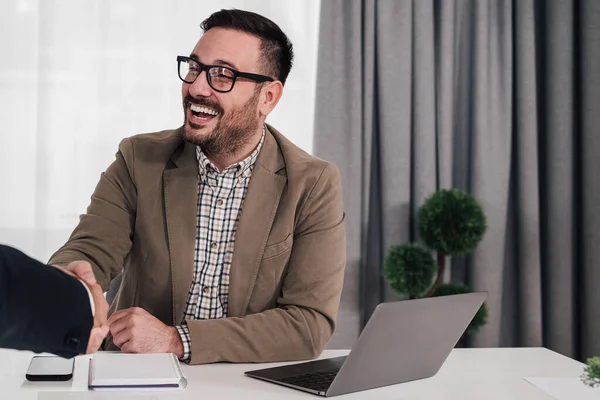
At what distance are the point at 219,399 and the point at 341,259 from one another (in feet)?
2.37

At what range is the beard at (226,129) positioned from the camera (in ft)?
6.37

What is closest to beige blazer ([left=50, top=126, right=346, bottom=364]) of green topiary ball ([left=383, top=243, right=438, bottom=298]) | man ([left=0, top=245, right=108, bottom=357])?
man ([left=0, top=245, right=108, bottom=357])

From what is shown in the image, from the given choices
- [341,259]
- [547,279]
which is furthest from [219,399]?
[547,279]

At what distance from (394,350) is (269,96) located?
954 mm

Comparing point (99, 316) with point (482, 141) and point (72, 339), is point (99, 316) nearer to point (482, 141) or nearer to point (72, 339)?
point (72, 339)

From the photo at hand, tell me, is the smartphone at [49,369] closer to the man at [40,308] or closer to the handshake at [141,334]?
the handshake at [141,334]

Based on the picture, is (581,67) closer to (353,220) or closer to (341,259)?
(353,220)

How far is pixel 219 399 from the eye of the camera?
4.13 ft

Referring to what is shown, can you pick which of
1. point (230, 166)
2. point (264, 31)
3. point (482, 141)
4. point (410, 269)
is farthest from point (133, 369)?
point (482, 141)

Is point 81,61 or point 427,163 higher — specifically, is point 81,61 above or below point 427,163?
above

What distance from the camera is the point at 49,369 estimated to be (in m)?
1.35

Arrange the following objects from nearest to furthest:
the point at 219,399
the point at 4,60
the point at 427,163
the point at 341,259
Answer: the point at 219,399 → the point at 341,259 → the point at 4,60 → the point at 427,163

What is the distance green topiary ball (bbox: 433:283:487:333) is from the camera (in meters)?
2.85

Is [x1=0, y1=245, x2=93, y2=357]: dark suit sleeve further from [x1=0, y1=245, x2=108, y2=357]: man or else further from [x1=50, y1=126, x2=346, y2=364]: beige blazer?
[x1=50, y1=126, x2=346, y2=364]: beige blazer
